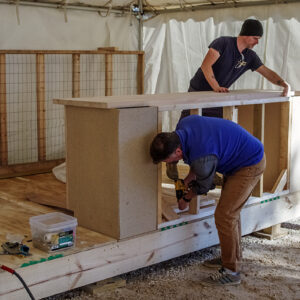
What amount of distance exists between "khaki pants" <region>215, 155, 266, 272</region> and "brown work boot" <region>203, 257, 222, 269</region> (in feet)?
1.06

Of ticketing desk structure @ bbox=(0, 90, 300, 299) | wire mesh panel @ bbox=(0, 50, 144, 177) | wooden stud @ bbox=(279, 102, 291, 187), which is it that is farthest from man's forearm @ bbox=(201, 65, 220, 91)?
wire mesh panel @ bbox=(0, 50, 144, 177)

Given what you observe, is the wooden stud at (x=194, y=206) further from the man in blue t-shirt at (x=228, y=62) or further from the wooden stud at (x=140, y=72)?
the wooden stud at (x=140, y=72)

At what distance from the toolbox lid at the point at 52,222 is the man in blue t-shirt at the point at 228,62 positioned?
1757 millimetres

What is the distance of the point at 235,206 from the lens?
3959mm

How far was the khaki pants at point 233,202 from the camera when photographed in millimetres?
3941

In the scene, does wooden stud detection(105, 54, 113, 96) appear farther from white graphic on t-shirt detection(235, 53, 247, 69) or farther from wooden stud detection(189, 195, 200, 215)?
wooden stud detection(189, 195, 200, 215)

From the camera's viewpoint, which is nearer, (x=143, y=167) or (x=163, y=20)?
(x=143, y=167)

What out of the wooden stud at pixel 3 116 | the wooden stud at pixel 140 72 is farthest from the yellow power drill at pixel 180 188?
the wooden stud at pixel 140 72

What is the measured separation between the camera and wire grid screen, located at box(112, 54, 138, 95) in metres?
7.66

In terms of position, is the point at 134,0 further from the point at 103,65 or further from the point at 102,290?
the point at 102,290

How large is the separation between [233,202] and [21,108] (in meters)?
3.59

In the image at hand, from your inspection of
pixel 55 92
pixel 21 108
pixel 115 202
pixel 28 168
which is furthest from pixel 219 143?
pixel 55 92

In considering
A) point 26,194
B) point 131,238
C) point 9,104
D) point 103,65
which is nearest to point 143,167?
point 131,238

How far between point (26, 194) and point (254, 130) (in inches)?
87.9
